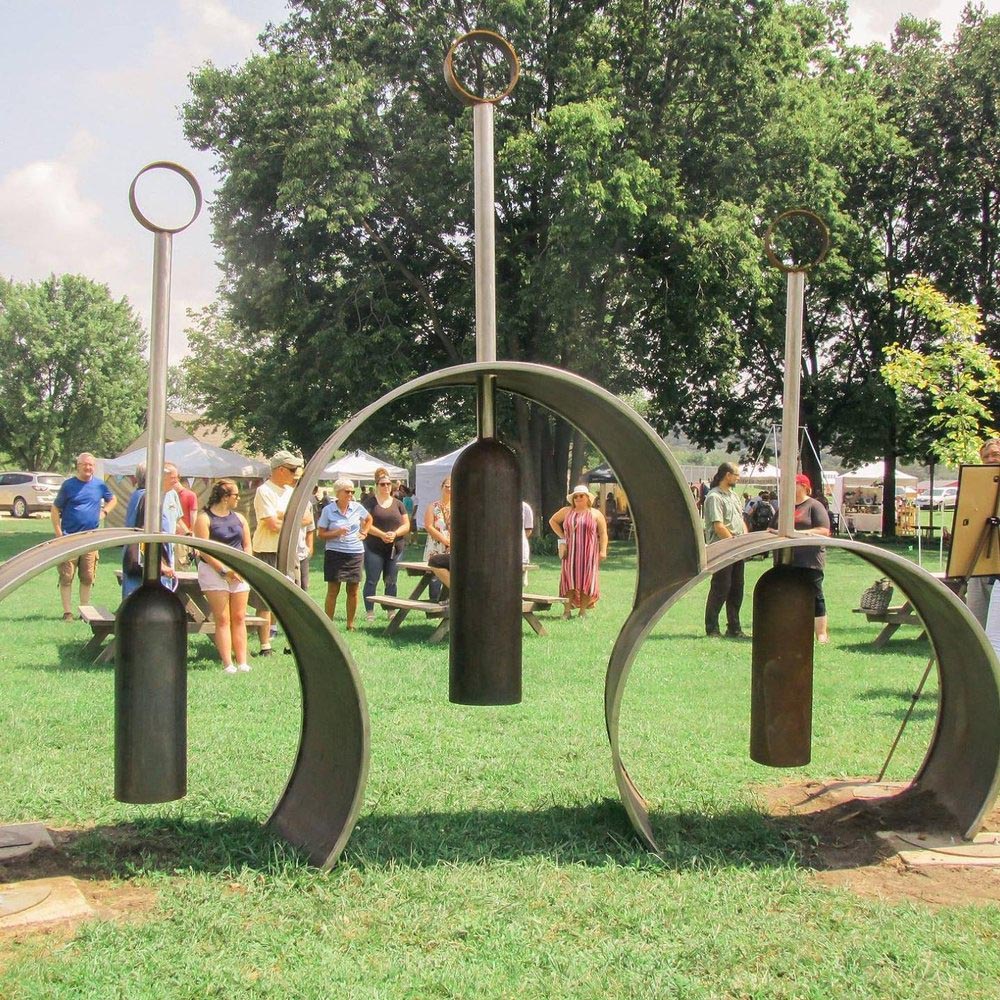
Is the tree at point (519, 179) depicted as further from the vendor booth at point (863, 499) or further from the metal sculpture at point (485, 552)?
the metal sculpture at point (485, 552)

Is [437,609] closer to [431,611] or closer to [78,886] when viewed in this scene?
[431,611]

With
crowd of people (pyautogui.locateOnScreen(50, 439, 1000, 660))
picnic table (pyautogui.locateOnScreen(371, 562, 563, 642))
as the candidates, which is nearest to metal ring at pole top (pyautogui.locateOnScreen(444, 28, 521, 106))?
crowd of people (pyautogui.locateOnScreen(50, 439, 1000, 660))

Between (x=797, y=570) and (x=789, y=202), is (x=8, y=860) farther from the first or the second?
(x=789, y=202)

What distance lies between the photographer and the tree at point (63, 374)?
61531 millimetres

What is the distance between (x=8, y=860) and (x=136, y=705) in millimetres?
1091

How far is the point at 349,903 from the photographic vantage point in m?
4.12

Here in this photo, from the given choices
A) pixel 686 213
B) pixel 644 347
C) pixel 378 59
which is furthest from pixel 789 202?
pixel 378 59

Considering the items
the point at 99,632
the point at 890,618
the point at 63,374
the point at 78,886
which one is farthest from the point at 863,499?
the point at 63,374

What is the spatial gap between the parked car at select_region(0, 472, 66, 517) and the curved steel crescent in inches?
1813

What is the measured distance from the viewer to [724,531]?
39.3ft

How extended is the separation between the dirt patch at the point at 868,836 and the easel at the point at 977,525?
0.58 m

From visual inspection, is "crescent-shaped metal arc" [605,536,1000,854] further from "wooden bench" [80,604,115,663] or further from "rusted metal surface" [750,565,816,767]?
"wooden bench" [80,604,115,663]

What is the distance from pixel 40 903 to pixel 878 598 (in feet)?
29.9

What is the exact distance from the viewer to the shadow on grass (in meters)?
4.50
